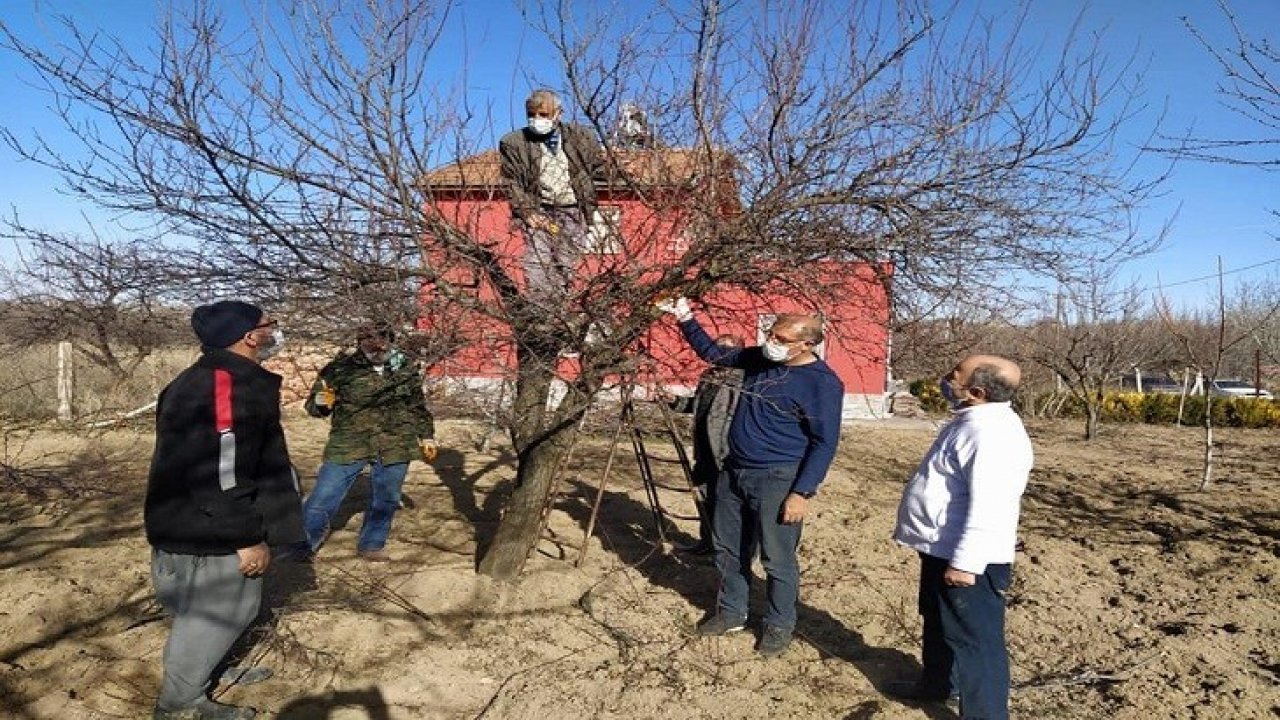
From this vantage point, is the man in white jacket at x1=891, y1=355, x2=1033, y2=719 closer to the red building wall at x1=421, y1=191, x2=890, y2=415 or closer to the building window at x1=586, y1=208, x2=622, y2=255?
the red building wall at x1=421, y1=191, x2=890, y2=415

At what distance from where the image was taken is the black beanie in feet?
9.34

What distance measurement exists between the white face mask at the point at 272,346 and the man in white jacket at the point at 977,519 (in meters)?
2.63

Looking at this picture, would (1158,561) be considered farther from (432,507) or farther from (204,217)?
(204,217)

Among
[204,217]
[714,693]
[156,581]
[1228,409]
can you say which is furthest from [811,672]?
[1228,409]

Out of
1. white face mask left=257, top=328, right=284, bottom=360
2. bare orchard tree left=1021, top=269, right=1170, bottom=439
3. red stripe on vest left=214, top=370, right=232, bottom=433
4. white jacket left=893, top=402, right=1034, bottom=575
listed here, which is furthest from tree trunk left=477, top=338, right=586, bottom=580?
bare orchard tree left=1021, top=269, right=1170, bottom=439

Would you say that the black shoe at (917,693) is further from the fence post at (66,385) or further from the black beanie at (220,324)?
the fence post at (66,385)

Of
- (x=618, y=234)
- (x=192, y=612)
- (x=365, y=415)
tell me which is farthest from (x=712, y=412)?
(x=192, y=612)

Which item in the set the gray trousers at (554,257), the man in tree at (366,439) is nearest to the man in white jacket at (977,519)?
the gray trousers at (554,257)

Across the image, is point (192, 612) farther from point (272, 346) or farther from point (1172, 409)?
point (1172, 409)

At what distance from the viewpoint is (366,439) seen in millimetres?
4625

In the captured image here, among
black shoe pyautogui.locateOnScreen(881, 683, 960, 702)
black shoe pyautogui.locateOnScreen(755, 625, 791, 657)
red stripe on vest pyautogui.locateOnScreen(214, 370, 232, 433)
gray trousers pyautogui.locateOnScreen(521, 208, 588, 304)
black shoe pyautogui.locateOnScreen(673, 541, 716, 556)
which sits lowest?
black shoe pyautogui.locateOnScreen(881, 683, 960, 702)

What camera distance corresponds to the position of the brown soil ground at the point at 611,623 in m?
3.24

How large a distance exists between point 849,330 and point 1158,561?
3158 mm

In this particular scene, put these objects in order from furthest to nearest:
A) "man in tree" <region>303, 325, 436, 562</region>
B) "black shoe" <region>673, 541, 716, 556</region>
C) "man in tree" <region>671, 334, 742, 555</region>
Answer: "black shoe" <region>673, 541, 716, 556</region> < "man in tree" <region>303, 325, 436, 562</region> < "man in tree" <region>671, 334, 742, 555</region>
